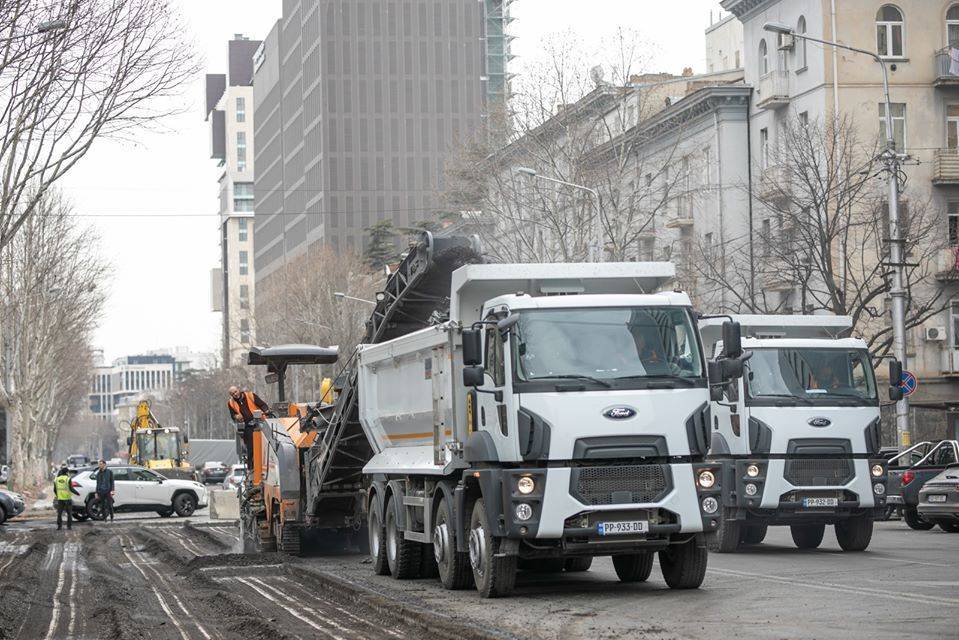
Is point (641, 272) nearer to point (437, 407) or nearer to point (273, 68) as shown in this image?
point (437, 407)

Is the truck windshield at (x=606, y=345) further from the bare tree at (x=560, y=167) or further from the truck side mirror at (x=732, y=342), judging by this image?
the bare tree at (x=560, y=167)

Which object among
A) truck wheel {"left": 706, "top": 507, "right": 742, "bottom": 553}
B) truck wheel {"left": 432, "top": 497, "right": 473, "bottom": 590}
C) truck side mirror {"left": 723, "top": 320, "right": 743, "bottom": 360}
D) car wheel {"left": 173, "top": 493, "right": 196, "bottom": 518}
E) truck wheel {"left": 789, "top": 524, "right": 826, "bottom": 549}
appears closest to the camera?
truck side mirror {"left": 723, "top": 320, "right": 743, "bottom": 360}

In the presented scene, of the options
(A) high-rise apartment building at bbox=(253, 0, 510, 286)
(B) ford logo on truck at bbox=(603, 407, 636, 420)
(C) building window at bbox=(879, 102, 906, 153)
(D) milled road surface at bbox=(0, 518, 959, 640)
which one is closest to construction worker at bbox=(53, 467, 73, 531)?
(D) milled road surface at bbox=(0, 518, 959, 640)

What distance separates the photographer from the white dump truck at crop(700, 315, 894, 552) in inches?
837

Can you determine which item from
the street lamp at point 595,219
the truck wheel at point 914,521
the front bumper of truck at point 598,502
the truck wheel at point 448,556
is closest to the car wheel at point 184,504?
the street lamp at point 595,219

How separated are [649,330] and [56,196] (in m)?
52.2

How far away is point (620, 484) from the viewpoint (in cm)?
1509

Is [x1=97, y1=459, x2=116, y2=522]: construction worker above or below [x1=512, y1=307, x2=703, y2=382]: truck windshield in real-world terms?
below

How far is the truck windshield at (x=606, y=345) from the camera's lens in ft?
49.4

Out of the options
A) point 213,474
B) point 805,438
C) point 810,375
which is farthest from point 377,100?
point 805,438

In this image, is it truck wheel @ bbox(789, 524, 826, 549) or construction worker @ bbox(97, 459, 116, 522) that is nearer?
truck wheel @ bbox(789, 524, 826, 549)

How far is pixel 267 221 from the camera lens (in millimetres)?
150875

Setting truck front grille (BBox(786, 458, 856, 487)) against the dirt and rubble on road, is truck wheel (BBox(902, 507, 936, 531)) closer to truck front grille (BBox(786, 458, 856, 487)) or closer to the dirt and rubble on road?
truck front grille (BBox(786, 458, 856, 487))

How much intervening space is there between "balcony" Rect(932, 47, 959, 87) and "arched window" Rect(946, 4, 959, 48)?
1.07 meters
